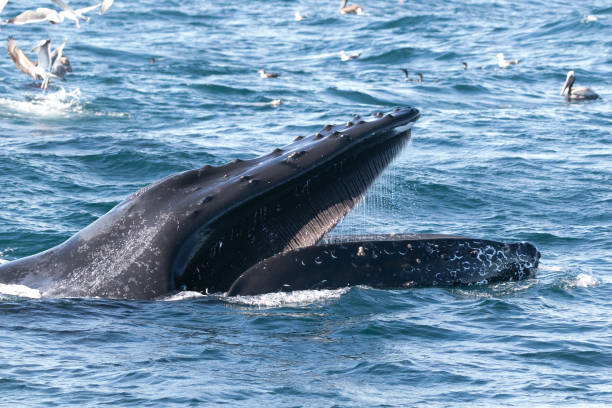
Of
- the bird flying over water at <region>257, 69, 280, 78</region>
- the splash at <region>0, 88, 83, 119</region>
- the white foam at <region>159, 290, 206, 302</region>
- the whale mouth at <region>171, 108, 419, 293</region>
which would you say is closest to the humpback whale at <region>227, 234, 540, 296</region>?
the whale mouth at <region>171, 108, 419, 293</region>

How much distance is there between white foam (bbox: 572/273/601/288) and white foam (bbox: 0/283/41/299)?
20.3 feet

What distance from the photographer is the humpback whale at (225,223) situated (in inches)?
336

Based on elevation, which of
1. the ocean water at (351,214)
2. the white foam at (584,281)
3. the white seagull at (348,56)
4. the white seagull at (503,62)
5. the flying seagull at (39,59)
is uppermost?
the flying seagull at (39,59)

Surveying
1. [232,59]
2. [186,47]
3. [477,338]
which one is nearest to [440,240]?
[477,338]

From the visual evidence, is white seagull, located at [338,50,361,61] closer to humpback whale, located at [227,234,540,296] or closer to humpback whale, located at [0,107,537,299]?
humpback whale, located at [227,234,540,296]

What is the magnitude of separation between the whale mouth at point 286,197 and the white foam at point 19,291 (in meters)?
1.30

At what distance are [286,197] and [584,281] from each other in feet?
16.1

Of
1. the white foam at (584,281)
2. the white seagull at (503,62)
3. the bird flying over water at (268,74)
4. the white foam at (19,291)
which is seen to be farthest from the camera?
the white seagull at (503,62)

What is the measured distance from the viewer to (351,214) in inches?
362

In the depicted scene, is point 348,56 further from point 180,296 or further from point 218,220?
point 218,220

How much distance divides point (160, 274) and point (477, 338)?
10.2ft

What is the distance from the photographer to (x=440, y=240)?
9531mm

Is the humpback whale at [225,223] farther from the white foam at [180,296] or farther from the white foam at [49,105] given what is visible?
the white foam at [49,105]

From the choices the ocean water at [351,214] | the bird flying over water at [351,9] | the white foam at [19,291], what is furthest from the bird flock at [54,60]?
the bird flying over water at [351,9]
